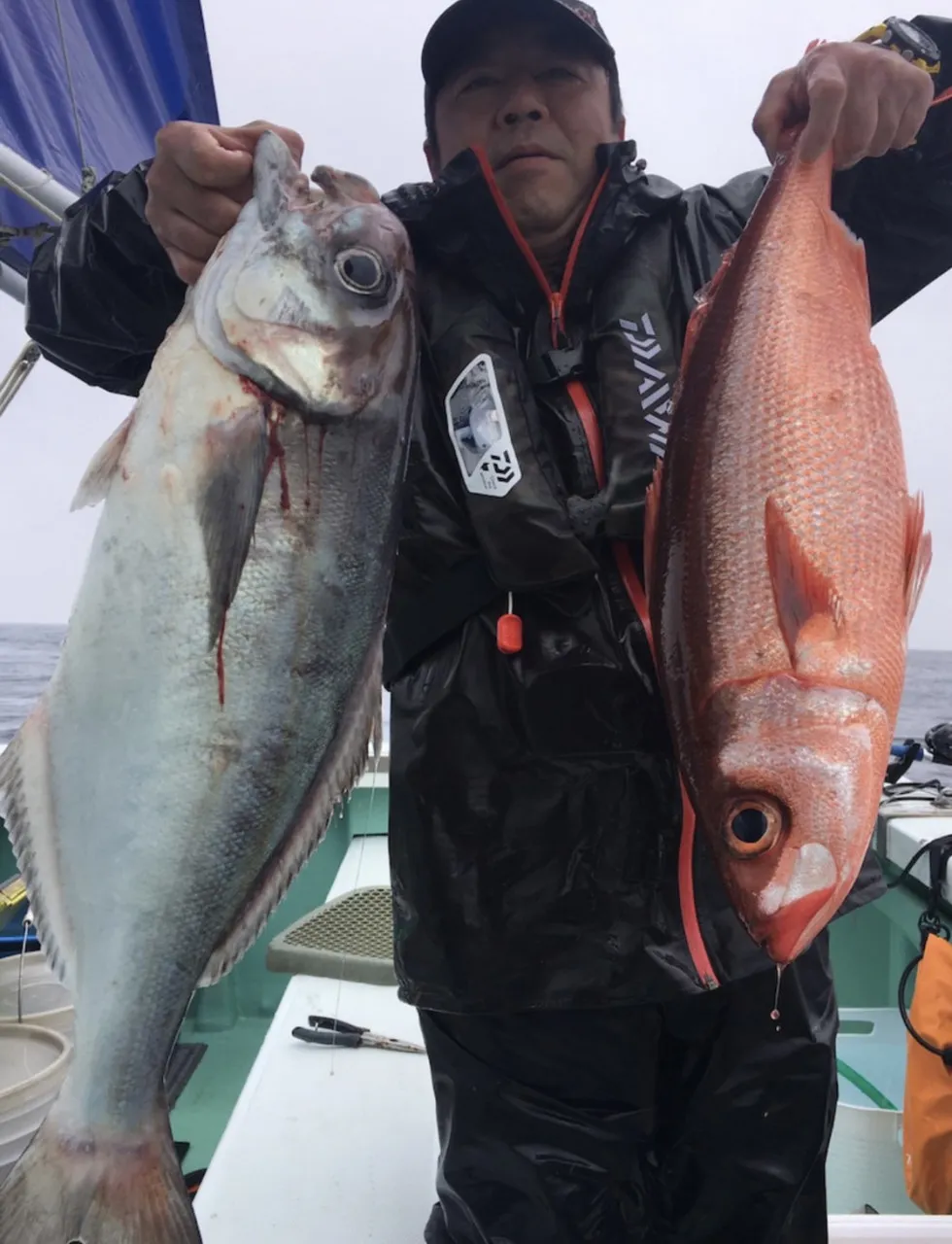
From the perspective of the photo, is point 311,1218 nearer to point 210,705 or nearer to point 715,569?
point 210,705

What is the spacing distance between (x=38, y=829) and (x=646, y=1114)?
1290 millimetres

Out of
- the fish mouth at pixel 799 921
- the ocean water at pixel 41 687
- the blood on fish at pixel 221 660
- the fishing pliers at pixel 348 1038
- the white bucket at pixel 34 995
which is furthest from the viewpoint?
the ocean water at pixel 41 687

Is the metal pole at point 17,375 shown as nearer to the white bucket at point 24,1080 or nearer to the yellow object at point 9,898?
the yellow object at point 9,898

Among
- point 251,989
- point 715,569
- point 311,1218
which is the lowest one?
point 251,989

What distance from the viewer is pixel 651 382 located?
1.79 metres

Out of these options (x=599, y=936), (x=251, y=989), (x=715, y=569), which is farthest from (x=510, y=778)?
(x=251, y=989)

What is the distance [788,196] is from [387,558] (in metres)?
0.83

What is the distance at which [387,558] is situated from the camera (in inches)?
59.2

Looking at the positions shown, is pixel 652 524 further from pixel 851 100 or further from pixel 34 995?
pixel 34 995

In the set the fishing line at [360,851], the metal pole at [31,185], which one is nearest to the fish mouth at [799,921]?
the fishing line at [360,851]

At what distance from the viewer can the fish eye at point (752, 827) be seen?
1.21 meters

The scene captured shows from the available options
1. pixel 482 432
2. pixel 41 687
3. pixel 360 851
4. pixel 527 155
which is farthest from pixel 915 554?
pixel 41 687

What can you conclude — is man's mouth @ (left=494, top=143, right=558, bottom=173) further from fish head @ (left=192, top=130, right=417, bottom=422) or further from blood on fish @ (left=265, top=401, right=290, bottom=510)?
blood on fish @ (left=265, top=401, right=290, bottom=510)

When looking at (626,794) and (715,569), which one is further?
(626,794)
